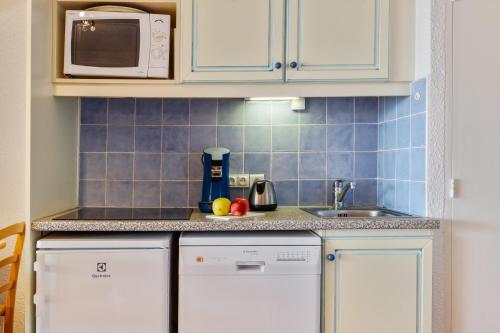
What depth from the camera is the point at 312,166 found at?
2250 millimetres

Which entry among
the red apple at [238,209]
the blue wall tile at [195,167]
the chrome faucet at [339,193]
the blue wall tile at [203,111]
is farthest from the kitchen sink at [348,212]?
the blue wall tile at [203,111]

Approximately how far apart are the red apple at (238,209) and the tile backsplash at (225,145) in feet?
1.26

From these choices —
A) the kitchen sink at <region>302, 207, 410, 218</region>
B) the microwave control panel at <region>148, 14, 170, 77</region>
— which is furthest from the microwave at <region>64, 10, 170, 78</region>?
the kitchen sink at <region>302, 207, 410, 218</region>

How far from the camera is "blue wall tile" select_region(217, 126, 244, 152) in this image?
2.24 m

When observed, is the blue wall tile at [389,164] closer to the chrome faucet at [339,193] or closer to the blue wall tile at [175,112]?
the chrome faucet at [339,193]

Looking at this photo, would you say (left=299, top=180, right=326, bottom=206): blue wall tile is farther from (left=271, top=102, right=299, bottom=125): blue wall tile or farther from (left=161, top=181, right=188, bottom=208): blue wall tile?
(left=161, top=181, right=188, bottom=208): blue wall tile

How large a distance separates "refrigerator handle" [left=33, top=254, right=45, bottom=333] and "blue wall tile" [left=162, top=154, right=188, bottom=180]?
0.80m

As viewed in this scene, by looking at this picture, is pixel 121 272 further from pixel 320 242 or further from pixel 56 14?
pixel 56 14

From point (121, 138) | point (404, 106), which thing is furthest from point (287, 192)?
point (121, 138)

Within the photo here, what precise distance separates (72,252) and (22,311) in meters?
0.83

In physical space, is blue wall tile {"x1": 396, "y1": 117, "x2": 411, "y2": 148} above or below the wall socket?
above

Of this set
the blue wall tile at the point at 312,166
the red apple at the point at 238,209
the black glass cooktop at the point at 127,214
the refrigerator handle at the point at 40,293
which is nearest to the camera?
the refrigerator handle at the point at 40,293

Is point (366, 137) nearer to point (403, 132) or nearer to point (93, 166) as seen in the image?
point (403, 132)

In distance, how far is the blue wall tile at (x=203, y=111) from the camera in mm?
2229
